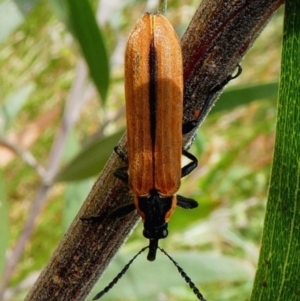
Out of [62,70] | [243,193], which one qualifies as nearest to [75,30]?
[62,70]

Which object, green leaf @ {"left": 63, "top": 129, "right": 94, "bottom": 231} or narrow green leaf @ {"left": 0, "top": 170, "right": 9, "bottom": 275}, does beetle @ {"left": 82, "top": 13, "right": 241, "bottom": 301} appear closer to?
narrow green leaf @ {"left": 0, "top": 170, "right": 9, "bottom": 275}

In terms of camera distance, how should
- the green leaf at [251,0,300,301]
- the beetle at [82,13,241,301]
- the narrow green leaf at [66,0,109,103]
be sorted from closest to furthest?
the green leaf at [251,0,300,301] < the beetle at [82,13,241,301] < the narrow green leaf at [66,0,109,103]

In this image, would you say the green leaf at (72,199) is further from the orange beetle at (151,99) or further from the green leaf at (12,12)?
the orange beetle at (151,99)

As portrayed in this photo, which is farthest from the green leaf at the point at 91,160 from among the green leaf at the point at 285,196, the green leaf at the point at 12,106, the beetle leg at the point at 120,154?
the green leaf at the point at 12,106

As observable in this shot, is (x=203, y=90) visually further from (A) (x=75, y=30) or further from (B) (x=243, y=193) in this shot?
(B) (x=243, y=193)

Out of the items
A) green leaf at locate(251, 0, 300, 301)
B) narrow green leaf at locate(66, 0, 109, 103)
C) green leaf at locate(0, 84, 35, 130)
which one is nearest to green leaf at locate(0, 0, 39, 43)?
narrow green leaf at locate(66, 0, 109, 103)
